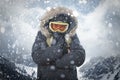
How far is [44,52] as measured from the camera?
3.06 meters

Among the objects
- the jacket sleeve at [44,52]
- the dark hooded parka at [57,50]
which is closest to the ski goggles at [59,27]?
the dark hooded parka at [57,50]

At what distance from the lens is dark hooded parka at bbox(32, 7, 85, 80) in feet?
10.0

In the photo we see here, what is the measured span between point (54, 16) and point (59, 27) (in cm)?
19

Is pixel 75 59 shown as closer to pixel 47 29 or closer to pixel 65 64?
pixel 65 64

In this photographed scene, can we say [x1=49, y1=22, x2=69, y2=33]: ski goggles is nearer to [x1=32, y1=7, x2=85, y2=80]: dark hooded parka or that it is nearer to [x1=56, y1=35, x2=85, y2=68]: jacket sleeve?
[x1=32, y1=7, x2=85, y2=80]: dark hooded parka

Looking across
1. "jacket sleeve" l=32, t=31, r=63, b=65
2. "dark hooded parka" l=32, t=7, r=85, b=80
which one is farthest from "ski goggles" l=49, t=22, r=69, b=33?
"jacket sleeve" l=32, t=31, r=63, b=65

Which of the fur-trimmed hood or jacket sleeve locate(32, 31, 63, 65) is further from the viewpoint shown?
the fur-trimmed hood

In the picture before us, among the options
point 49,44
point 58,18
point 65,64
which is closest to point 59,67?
point 65,64

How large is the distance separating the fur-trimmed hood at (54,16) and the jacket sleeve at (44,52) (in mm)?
99

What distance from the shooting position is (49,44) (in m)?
3.21

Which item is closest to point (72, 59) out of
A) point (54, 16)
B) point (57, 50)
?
point (57, 50)

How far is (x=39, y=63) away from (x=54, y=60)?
0.18m

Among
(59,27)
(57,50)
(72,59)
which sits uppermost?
(59,27)

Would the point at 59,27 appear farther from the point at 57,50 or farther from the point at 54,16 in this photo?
the point at 57,50
